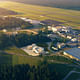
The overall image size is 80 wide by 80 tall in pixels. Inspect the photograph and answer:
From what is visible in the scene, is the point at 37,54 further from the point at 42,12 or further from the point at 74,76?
the point at 42,12

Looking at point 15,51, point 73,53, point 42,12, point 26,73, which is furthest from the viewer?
point 42,12

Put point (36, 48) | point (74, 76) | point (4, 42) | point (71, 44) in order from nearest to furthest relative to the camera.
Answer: point (74, 76), point (36, 48), point (4, 42), point (71, 44)

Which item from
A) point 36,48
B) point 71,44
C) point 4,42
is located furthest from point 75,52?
point 4,42

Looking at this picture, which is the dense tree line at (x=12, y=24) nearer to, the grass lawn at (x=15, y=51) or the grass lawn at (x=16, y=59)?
the grass lawn at (x=15, y=51)

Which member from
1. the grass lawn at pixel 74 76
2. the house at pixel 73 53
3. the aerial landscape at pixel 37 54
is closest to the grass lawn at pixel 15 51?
the aerial landscape at pixel 37 54

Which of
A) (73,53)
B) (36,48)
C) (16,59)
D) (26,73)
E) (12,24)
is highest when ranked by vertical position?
(12,24)

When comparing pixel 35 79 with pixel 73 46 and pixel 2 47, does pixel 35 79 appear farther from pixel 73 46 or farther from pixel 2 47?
pixel 73 46

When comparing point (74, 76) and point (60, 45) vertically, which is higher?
point (60, 45)

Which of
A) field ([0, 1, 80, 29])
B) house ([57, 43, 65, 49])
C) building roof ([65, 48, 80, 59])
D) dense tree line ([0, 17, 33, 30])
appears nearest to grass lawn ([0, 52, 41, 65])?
building roof ([65, 48, 80, 59])

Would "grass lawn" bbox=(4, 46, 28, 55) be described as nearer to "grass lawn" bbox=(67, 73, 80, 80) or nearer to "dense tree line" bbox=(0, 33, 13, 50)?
"dense tree line" bbox=(0, 33, 13, 50)
